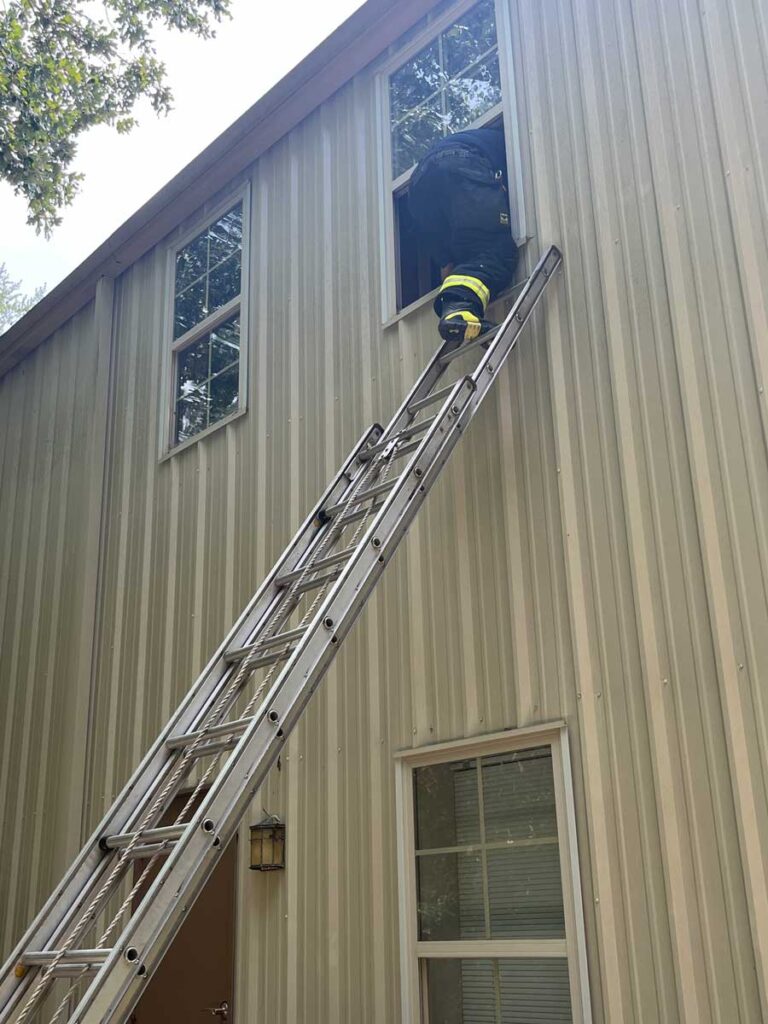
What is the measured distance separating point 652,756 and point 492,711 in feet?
2.59

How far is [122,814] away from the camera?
329 cm

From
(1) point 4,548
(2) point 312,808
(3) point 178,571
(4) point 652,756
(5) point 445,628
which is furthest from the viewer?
(1) point 4,548

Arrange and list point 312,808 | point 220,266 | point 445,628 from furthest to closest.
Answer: point 220,266
point 312,808
point 445,628

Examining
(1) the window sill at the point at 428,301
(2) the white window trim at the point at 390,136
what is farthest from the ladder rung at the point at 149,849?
(2) the white window trim at the point at 390,136

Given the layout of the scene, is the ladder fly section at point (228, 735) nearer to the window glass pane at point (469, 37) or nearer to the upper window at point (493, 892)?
the upper window at point (493, 892)

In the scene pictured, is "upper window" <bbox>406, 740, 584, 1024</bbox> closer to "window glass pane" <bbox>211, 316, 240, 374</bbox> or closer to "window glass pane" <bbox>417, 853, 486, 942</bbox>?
"window glass pane" <bbox>417, 853, 486, 942</bbox>

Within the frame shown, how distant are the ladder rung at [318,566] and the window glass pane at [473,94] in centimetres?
248

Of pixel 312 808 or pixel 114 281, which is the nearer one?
pixel 312 808

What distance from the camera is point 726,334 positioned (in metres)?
3.70

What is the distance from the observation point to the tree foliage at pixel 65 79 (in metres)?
7.01

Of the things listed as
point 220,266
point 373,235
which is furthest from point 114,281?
point 373,235

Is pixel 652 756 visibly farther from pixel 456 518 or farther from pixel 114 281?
pixel 114 281

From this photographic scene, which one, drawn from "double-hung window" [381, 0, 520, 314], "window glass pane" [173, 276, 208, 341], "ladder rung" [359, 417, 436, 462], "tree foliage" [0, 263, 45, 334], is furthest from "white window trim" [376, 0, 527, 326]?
"tree foliage" [0, 263, 45, 334]

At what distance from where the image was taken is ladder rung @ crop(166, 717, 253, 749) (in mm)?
3187
